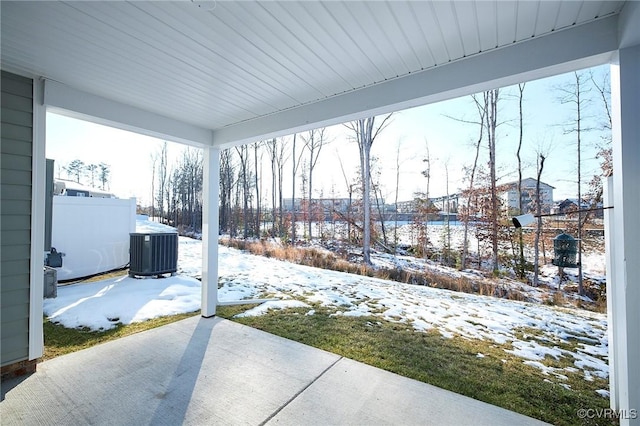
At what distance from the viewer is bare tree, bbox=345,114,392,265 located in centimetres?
713

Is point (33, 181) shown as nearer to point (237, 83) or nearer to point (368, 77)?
point (237, 83)

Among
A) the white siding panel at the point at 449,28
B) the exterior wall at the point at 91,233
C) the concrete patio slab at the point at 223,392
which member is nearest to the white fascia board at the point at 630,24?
the white siding panel at the point at 449,28

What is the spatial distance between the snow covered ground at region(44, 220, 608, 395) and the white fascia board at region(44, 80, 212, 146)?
2.43 meters

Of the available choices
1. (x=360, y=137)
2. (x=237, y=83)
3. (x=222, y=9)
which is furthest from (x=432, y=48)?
(x=360, y=137)

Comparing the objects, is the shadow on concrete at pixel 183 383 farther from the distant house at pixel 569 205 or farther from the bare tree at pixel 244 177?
the bare tree at pixel 244 177

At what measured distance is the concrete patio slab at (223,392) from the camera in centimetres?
185

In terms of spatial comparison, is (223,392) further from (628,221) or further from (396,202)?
(396,202)

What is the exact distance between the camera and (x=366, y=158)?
7582mm

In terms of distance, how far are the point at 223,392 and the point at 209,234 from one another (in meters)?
2.07

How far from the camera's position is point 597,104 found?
4.53 metres

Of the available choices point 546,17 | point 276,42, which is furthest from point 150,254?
point 546,17

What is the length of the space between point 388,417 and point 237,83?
284cm

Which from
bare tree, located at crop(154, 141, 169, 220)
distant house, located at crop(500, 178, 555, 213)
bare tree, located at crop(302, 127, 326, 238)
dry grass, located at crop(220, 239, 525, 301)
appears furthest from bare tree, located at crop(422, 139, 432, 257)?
bare tree, located at crop(154, 141, 169, 220)

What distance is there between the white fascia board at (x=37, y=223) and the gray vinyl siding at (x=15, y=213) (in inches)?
0.9
